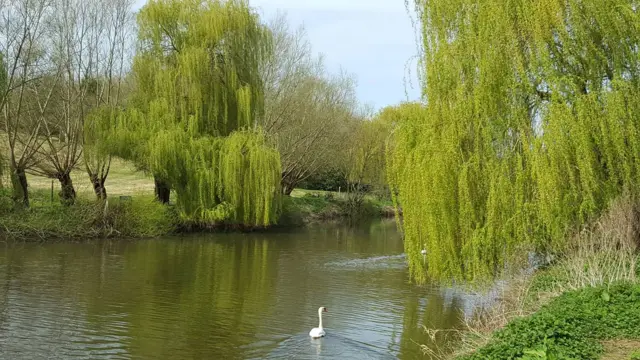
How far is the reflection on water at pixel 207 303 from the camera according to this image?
10.4 metres

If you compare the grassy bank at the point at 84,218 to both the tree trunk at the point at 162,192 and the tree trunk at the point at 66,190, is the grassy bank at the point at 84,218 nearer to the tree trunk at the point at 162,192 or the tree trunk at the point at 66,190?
the tree trunk at the point at 66,190

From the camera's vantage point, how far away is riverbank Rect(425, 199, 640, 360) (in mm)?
6617

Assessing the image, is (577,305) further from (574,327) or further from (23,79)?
(23,79)

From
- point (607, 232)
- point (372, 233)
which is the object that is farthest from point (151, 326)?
point (372, 233)

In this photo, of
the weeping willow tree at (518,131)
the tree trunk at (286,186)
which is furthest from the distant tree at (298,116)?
the weeping willow tree at (518,131)

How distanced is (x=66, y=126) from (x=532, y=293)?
22.7m

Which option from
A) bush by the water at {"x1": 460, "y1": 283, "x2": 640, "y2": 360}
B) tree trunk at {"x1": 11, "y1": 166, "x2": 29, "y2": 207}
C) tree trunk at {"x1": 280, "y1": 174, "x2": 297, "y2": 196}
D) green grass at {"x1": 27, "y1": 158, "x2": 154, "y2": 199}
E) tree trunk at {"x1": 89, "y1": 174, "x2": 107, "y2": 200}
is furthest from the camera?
tree trunk at {"x1": 280, "y1": 174, "x2": 297, "y2": 196}

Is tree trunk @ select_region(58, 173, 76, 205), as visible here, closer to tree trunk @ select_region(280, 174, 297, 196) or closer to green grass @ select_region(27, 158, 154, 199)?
green grass @ select_region(27, 158, 154, 199)

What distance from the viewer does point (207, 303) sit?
547 inches

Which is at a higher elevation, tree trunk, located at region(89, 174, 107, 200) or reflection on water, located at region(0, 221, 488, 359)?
tree trunk, located at region(89, 174, 107, 200)

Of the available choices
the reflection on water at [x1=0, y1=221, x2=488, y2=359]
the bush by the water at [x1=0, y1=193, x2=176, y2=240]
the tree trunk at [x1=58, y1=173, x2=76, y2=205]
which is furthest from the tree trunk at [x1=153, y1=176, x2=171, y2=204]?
the reflection on water at [x1=0, y1=221, x2=488, y2=359]

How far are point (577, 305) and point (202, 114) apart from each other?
21.5 meters

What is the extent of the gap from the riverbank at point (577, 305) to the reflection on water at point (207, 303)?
211 centimetres

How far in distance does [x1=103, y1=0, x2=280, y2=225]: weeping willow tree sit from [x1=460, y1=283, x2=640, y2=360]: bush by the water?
61.0 ft
